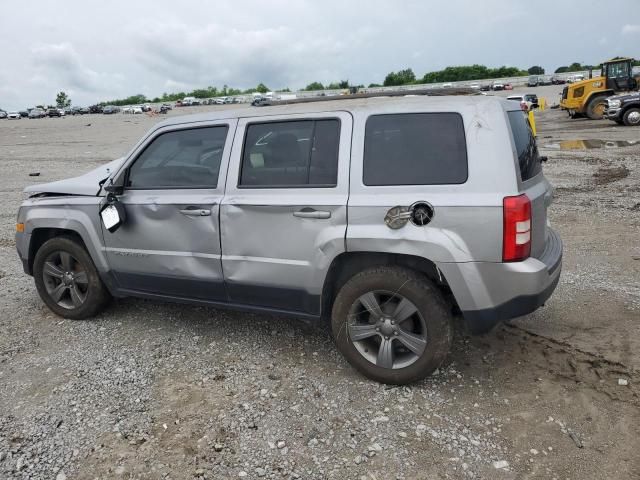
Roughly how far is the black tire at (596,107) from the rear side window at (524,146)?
24.4 meters

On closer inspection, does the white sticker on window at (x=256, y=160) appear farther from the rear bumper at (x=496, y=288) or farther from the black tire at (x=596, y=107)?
the black tire at (x=596, y=107)

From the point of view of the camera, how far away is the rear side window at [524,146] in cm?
308

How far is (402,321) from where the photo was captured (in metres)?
3.23

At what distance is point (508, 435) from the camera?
2.88 metres

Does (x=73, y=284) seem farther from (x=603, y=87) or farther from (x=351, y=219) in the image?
(x=603, y=87)

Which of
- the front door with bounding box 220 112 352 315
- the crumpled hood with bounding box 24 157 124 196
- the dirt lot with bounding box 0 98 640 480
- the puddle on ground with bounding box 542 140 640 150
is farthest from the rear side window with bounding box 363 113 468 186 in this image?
the puddle on ground with bounding box 542 140 640 150

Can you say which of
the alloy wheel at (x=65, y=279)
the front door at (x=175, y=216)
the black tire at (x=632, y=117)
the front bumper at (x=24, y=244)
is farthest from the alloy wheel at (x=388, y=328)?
the black tire at (x=632, y=117)

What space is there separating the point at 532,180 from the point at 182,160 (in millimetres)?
2547

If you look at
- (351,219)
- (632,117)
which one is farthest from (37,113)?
(351,219)

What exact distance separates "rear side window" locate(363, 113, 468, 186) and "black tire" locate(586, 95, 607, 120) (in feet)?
82.3

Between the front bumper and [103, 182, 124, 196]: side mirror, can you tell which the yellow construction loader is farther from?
the front bumper

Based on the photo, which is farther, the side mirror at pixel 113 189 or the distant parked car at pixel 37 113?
the distant parked car at pixel 37 113

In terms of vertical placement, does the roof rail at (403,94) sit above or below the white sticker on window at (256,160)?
above

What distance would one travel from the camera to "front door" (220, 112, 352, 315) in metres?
3.28
